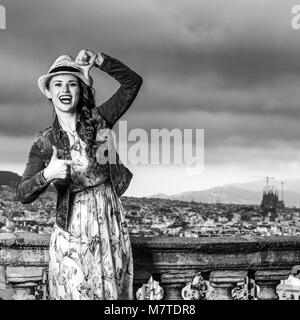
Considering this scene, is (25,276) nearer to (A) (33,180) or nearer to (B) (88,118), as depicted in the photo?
(A) (33,180)

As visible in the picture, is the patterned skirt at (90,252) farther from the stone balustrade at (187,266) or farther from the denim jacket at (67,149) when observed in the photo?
the stone balustrade at (187,266)

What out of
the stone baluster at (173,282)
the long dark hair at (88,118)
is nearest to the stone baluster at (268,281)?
the stone baluster at (173,282)

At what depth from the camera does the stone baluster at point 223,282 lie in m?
5.88

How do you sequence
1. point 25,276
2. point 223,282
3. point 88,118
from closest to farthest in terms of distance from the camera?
point 88,118, point 25,276, point 223,282

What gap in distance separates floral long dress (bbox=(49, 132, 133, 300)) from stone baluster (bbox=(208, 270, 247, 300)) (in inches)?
43.4

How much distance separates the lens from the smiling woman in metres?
4.80

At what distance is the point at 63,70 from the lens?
4953 mm

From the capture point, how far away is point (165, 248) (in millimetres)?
5648

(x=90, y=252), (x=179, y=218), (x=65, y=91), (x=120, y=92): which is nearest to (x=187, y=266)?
(x=90, y=252)

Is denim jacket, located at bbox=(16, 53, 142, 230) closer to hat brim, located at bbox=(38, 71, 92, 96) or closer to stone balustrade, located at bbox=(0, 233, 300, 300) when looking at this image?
hat brim, located at bbox=(38, 71, 92, 96)

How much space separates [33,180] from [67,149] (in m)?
0.29
